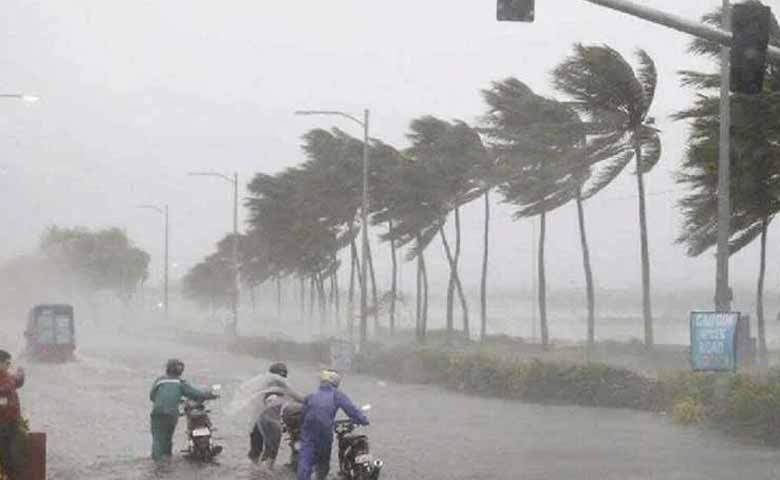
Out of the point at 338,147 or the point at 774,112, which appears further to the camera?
the point at 338,147

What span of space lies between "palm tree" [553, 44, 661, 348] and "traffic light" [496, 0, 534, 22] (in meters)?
24.0

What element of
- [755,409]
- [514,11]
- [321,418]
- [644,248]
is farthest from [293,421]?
[644,248]

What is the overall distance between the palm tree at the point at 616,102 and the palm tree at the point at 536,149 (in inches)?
38.2

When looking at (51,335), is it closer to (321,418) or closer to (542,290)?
(542,290)

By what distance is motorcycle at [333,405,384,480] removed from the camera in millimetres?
15055

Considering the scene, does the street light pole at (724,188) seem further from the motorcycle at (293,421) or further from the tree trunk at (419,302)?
the tree trunk at (419,302)

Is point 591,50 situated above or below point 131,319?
above

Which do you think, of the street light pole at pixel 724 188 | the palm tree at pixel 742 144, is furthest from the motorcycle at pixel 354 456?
the palm tree at pixel 742 144

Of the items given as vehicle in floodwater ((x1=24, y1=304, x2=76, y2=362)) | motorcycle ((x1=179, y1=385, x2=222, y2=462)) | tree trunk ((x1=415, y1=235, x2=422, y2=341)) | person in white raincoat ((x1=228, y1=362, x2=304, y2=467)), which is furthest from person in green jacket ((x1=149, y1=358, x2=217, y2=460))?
vehicle in floodwater ((x1=24, y1=304, x2=76, y2=362))

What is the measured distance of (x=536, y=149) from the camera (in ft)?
137

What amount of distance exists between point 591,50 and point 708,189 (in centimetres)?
535

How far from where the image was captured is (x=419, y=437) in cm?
2241

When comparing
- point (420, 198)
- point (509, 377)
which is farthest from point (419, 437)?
point (420, 198)

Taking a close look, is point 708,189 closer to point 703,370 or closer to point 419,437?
point 703,370
